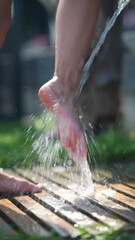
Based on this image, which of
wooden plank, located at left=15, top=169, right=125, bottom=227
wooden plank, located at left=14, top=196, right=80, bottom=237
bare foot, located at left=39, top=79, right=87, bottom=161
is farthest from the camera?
bare foot, located at left=39, top=79, right=87, bottom=161

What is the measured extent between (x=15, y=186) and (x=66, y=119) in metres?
0.30

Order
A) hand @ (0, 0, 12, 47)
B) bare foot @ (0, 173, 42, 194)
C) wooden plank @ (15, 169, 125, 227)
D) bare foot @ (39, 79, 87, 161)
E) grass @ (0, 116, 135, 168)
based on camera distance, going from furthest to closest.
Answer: grass @ (0, 116, 135, 168), hand @ (0, 0, 12, 47), bare foot @ (0, 173, 42, 194), bare foot @ (39, 79, 87, 161), wooden plank @ (15, 169, 125, 227)

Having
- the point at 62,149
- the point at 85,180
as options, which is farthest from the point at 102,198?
the point at 62,149

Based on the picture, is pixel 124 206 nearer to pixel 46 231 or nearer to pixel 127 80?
pixel 46 231

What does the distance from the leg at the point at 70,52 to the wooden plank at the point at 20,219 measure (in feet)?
0.76

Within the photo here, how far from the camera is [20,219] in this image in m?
1.61

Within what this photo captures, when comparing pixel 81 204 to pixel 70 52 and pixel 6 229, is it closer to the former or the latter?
pixel 6 229

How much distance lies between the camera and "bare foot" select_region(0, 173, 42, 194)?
1.96 metres

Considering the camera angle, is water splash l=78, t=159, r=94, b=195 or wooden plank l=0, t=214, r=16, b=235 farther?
water splash l=78, t=159, r=94, b=195

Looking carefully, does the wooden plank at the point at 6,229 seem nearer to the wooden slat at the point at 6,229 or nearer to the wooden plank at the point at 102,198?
the wooden slat at the point at 6,229

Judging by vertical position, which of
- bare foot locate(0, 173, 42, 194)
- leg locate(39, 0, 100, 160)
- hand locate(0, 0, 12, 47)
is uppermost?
hand locate(0, 0, 12, 47)

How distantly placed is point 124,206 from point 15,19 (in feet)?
12.5

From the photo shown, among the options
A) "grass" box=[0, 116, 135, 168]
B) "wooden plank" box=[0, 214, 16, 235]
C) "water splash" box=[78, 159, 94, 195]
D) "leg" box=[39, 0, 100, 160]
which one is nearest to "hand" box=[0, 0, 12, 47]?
"leg" box=[39, 0, 100, 160]

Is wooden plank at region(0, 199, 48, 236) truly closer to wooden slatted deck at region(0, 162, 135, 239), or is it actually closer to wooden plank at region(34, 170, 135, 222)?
wooden slatted deck at region(0, 162, 135, 239)
